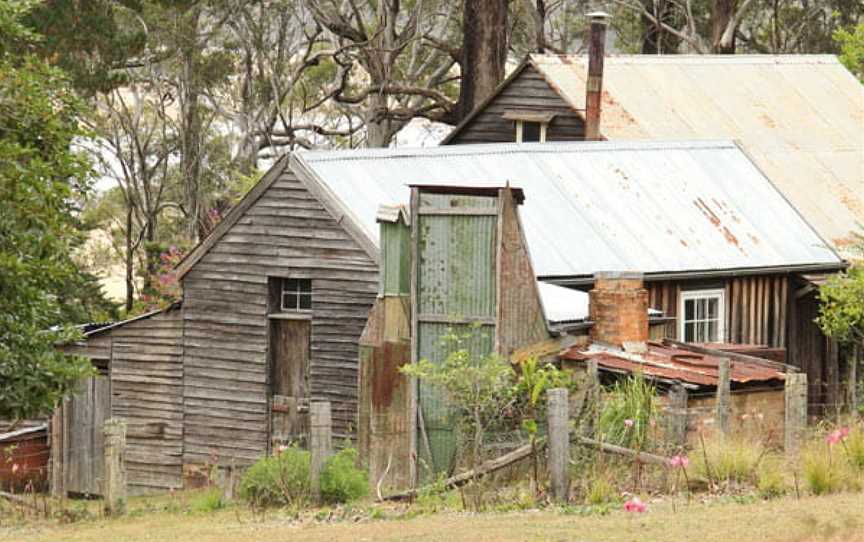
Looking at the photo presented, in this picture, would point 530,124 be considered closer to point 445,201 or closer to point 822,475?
point 445,201

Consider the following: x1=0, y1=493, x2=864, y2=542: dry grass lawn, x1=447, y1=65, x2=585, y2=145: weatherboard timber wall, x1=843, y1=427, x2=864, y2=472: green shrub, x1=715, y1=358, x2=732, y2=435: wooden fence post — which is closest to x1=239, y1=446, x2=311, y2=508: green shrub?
x1=0, y1=493, x2=864, y2=542: dry grass lawn

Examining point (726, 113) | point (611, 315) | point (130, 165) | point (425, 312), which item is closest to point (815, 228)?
point (726, 113)

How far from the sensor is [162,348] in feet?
93.6

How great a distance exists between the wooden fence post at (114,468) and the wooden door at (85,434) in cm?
1052

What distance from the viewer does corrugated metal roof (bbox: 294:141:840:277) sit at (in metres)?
27.0

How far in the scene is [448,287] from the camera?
22938mm

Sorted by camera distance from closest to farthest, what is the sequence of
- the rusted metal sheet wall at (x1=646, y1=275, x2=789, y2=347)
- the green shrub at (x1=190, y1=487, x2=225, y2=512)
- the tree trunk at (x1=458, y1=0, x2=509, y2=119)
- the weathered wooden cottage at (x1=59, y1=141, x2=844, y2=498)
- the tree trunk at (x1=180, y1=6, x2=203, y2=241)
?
the green shrub at (x1=190, y1=487, x2=225, y2=512), the weathered wooden cottage at (x1=59, y1=141, x2=844, y2=498), the rusted metal sheet wall at (x1=646, y1=275, x2=789, y2=347), the tree trunk at (x1=458, y1=0, x2=509, y2=119), the tree trunk at (x1=180, y1=6, x2=203, y2=241)

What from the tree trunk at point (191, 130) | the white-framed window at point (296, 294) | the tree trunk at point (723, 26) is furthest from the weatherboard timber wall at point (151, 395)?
the tree trunk at point (723, 26)

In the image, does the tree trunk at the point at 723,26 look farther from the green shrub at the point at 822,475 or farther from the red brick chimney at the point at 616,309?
the green shrub at the point at 822,475

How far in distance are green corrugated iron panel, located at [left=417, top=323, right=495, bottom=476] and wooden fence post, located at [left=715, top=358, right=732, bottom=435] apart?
3.30 metres

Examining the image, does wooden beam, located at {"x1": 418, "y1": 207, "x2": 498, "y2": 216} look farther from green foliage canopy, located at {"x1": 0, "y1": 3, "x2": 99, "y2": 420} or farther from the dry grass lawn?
the dry grass lawn

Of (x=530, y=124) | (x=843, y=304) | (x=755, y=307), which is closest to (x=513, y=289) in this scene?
(x=843, y=304)

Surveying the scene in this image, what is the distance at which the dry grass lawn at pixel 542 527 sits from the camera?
14.7m

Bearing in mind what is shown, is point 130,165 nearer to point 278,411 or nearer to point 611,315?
point 278,411
